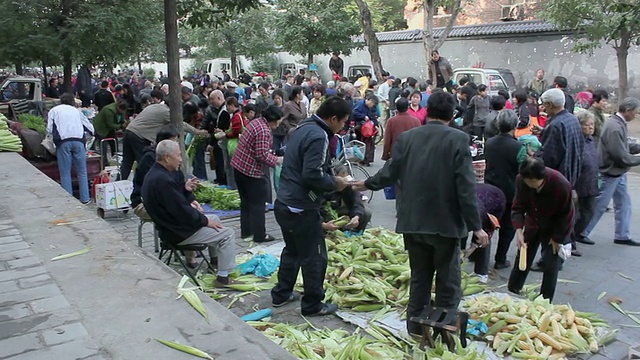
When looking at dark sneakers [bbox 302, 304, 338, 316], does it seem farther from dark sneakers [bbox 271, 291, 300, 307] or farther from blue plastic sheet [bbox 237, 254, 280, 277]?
blue plastic sheet [bbox 237, 254, 280, 277]

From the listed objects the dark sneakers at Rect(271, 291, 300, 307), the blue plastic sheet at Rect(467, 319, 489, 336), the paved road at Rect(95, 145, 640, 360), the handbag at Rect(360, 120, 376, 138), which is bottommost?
the paved road at Rect(95, 145, 640, 360)

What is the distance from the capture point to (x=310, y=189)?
4957 mm

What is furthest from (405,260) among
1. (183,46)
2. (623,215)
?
(183,46)

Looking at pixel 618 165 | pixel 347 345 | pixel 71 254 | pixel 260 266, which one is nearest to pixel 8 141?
pixel 260 266

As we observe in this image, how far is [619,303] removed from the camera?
5.61 metres

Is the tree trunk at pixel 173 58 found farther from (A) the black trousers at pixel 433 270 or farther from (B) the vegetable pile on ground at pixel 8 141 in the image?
(A) the black trousers at pixel 433 270

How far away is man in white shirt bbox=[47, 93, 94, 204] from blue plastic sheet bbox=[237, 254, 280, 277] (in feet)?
14.3

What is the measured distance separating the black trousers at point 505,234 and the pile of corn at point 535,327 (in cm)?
145

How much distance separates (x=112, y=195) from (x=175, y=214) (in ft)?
10.8

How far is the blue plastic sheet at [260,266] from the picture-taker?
20.6 feet

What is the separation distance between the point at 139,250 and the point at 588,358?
11.7ft

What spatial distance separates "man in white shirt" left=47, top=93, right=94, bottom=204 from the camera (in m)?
9.10

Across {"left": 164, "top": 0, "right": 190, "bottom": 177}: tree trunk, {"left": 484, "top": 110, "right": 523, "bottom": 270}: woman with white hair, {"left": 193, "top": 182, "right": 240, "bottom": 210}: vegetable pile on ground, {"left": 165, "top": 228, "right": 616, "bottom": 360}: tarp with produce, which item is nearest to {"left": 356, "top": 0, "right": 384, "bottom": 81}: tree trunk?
{"left": 193, "top": 182, "right": 240, "bottom": 210}: vegetable pile on ground

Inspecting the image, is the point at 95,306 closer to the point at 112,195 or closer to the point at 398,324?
the point at 398,324
